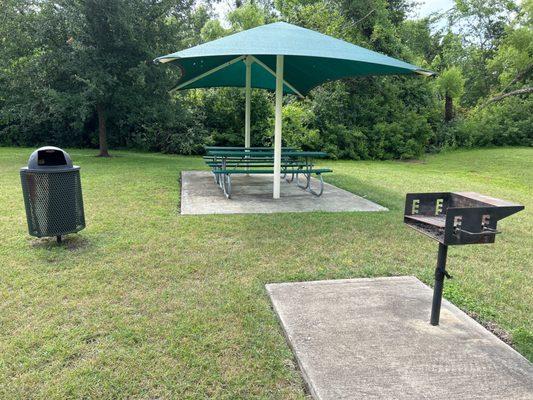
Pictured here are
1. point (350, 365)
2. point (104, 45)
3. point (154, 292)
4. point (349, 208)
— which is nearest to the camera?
point (350, 365)

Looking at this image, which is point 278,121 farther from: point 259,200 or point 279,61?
point 259,200

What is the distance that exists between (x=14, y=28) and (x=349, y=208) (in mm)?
11393

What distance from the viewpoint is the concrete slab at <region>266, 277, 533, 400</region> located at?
2139 mm

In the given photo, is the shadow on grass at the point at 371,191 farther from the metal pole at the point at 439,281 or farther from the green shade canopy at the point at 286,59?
the metal pole at the point at 439,281

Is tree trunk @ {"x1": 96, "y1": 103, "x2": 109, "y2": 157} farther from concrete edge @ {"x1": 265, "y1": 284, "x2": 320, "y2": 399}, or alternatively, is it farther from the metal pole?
the metal pole

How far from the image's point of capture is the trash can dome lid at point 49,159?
408 cm

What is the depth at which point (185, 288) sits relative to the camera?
3342 millimetres

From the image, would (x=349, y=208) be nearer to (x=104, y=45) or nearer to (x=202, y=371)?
(x=202, y=371)

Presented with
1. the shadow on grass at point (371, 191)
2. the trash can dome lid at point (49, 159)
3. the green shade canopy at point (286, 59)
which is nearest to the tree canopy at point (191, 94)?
the green shade canopy at point (286, 59)

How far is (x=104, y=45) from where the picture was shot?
1155 cm

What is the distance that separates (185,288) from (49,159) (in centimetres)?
221

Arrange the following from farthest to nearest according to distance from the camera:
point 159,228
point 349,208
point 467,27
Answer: point 467,27 < point 349,208 < point 159,228

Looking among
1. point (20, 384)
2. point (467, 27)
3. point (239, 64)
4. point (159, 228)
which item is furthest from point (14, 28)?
point (467, 27)

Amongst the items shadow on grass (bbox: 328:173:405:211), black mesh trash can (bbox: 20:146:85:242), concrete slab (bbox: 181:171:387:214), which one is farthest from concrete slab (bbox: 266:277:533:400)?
shadow on grass (bbox: 328:173:405:211)
